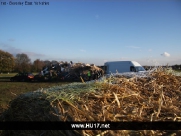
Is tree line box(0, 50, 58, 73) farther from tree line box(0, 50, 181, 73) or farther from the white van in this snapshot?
the white van

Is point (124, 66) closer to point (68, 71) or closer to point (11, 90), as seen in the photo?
point (68, 71)

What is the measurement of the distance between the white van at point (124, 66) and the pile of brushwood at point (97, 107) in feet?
62.7

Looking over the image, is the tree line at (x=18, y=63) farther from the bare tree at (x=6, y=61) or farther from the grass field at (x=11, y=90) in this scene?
the grass field at (x=11, y=90)

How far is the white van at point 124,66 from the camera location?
73.4 ft

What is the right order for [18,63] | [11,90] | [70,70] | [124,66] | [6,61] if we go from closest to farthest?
[11,90]
[124,66]
[70,70]
[6,61]
[18,63]

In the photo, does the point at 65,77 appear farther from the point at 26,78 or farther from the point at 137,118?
the point at 137,118

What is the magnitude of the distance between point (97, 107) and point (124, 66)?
21232 millimetres

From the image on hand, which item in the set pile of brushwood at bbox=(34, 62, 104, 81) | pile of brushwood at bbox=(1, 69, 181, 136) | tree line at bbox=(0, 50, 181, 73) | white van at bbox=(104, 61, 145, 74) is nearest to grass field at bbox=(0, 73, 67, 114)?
pile of brushwood at bbox=(1, 69, 181, 136)

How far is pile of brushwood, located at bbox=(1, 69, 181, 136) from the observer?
221 cm

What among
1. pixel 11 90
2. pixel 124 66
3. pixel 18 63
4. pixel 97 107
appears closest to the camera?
pixel 97 107

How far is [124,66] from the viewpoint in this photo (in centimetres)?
2325

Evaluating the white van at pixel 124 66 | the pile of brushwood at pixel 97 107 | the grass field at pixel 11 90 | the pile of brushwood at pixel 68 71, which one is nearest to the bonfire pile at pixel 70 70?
the pile of brushwood at pixel 68 71

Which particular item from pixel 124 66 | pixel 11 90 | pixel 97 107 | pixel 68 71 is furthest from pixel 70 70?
pixel 97 107

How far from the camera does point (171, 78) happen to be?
12.6ft
